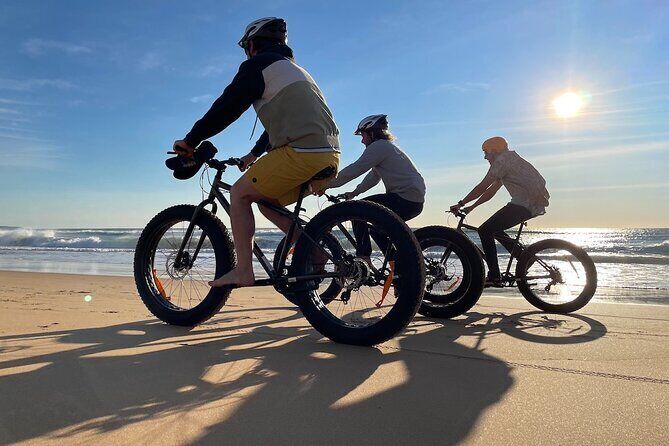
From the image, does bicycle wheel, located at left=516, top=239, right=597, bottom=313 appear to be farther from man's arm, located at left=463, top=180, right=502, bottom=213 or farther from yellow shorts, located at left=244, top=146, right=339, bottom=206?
yellow shorts, located at left=244, top=146, right=339, bottom=206

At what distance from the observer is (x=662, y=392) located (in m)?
1.77

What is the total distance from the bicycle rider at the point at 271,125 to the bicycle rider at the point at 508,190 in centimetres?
264

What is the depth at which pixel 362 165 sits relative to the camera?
13.7 feet

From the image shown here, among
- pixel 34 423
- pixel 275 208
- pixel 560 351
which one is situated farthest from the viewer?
pixel 275 208

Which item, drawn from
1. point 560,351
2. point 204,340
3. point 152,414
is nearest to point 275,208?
point 204,340

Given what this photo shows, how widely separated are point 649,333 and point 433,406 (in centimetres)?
235

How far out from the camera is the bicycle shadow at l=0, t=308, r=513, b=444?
4.58ft

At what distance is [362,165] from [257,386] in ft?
8.87

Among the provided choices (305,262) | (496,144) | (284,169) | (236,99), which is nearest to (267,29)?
(236,99)

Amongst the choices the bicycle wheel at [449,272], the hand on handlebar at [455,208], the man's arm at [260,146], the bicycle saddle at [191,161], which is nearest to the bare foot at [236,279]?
the bicycle saddle at [191,161]

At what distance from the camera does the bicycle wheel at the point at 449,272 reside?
3.91 meters

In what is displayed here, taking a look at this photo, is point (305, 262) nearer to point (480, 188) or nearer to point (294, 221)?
point (294, 221)

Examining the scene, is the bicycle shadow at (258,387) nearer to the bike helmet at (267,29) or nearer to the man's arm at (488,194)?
the bike helmet at (267,29)

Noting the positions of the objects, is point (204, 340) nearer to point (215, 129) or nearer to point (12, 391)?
point (12, 391)
